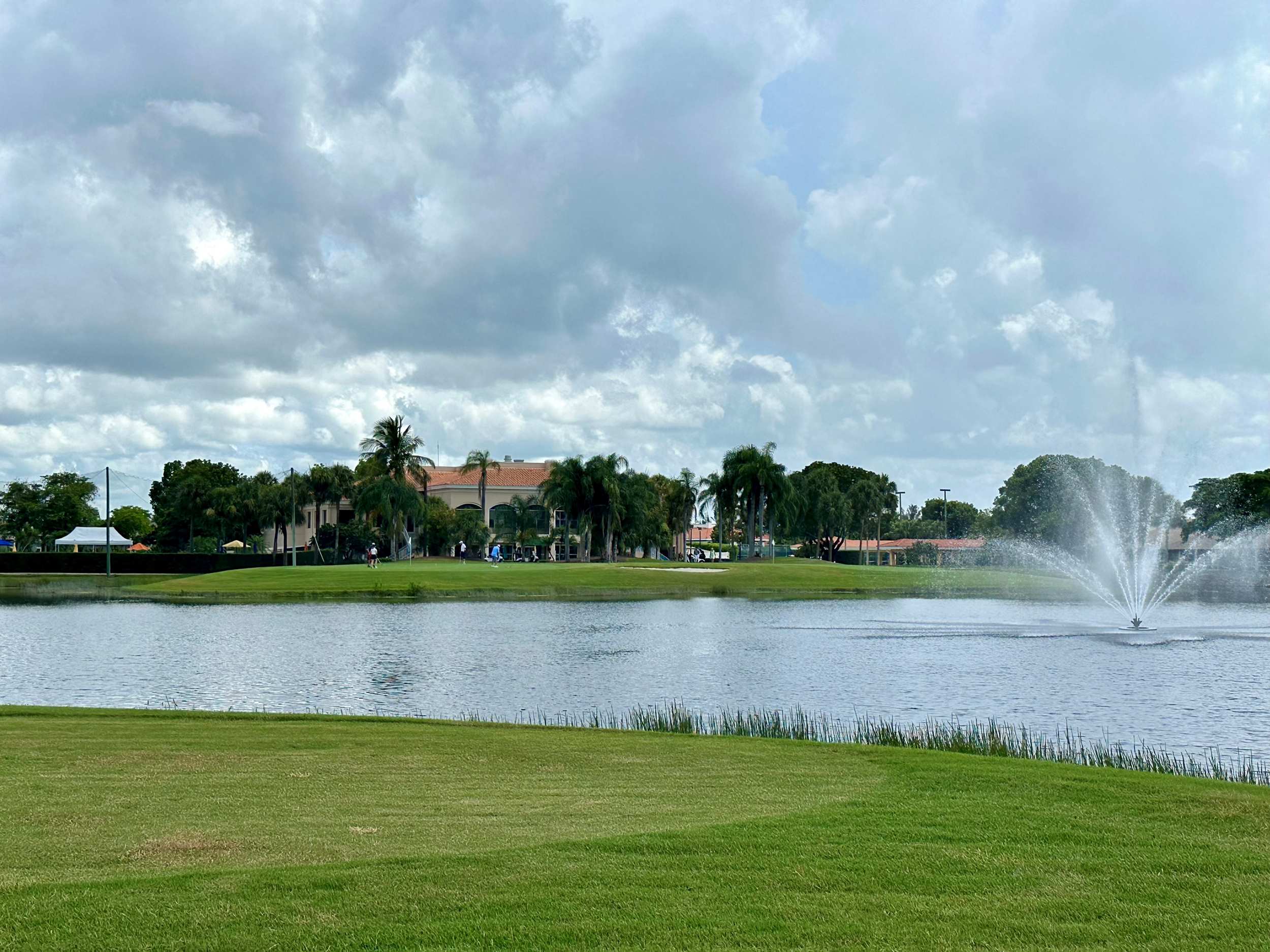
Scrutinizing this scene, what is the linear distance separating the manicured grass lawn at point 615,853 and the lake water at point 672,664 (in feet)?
31.8

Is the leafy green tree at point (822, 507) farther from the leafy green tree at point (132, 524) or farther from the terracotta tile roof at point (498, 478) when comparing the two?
the leafy green tree at point (132, 524)

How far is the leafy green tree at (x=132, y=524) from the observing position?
156 metres

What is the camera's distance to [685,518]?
482 feet

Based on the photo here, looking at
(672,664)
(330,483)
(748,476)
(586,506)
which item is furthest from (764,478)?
(672,664)

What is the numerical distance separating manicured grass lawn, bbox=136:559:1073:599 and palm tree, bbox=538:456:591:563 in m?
13.3

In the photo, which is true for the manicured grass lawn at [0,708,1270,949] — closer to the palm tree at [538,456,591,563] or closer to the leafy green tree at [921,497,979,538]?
the palm tree at [538,456,591,563]

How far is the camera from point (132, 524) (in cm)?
15762

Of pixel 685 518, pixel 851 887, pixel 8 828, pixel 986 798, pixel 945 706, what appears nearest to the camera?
pixel 851 887

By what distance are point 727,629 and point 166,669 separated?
22.1 meters

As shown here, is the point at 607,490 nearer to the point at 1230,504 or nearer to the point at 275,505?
the point at 275,505

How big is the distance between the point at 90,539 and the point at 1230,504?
10554 cm

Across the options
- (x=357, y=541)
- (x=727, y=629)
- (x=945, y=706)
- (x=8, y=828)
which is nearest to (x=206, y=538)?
(x=357, y=541)

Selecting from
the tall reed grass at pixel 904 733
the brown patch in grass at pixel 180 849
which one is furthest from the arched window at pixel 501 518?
the brown patch in grass at pixel 180 849

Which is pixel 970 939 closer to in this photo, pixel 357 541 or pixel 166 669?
pixel 166 669
